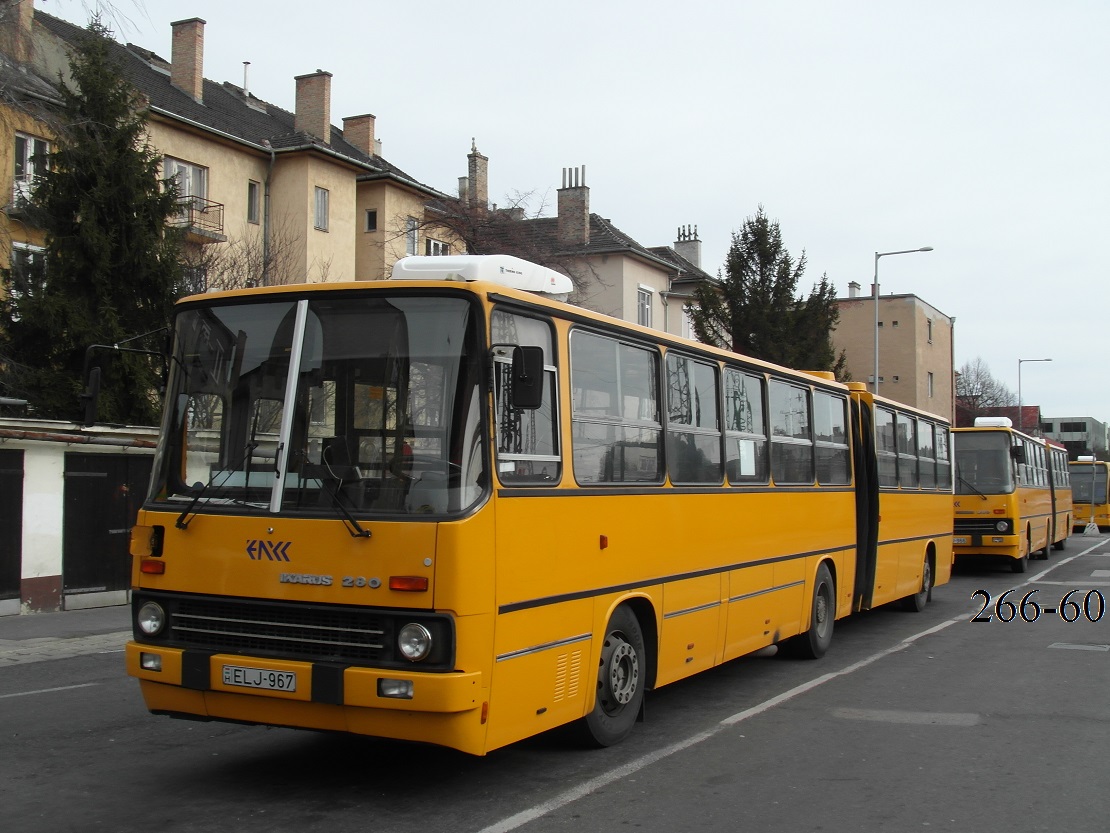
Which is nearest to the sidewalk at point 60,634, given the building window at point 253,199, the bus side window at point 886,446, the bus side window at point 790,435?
the bus side window at point 790,435

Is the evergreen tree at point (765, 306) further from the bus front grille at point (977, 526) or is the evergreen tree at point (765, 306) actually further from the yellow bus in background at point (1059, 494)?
the bus front grille at point (977, 526)

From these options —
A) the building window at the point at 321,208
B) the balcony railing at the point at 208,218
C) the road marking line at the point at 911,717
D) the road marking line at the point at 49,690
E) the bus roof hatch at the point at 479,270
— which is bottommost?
the road marking line at the point at 49,690

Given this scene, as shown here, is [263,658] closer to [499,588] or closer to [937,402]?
[499,588]

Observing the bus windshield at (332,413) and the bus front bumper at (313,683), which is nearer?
the bus front bumper at (313,683)

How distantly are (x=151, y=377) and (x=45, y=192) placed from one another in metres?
4.21

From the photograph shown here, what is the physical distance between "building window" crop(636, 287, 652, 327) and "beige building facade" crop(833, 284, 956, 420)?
782 inches

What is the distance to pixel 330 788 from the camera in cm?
653

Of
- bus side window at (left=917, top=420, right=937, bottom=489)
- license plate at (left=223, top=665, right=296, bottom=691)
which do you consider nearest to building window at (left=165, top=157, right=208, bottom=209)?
bus side window at (left=917, top=420, right=937, bottom=489)

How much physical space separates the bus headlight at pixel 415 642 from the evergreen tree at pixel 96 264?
15334 mm

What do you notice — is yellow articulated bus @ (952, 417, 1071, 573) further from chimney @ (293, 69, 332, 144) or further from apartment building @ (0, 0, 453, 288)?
chimney @ (293, 69, 332, 144)

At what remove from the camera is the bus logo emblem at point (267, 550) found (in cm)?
607

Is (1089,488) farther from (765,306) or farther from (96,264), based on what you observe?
(96,264)

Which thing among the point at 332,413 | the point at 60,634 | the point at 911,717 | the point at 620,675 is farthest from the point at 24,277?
the point at 911,717

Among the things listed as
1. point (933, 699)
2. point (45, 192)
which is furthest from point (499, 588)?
point (45, 192)
